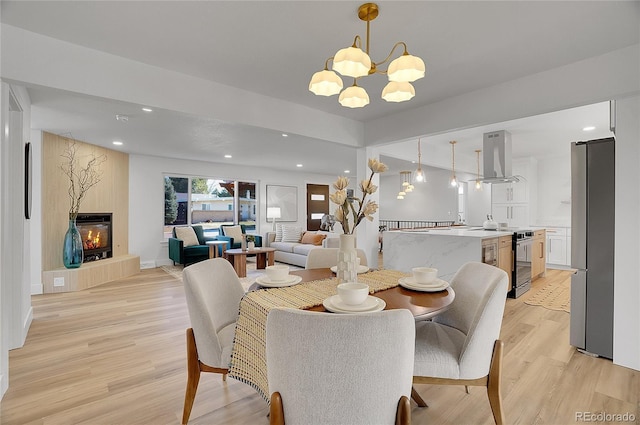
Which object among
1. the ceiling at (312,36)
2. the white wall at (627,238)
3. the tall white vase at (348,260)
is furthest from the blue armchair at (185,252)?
the white wall at (627,238)

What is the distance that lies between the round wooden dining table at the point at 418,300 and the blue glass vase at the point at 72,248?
5.01 metres

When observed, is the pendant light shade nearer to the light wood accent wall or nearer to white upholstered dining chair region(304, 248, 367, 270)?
white upholstered dining chair region(304, 248, 367, 270)

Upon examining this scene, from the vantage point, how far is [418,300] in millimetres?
1572

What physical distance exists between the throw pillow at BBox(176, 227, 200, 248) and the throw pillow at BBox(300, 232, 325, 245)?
243cm

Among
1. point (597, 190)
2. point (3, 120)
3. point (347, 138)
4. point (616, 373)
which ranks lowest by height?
point (616, 373)

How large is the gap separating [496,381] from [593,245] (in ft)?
6.52

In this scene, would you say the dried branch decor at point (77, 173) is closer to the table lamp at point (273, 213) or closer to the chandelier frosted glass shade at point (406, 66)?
the table lamp at point (273, 213)

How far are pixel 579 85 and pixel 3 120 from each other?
441 centimetres

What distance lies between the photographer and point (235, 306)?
199cm

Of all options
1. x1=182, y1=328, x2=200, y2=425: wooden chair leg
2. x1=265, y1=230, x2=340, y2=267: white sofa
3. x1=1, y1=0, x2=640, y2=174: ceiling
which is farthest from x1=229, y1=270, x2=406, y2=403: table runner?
x1=265, y1=230, x2=340, y2=267: white sofa

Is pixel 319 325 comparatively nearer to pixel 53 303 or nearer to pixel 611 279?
pixel 611 279

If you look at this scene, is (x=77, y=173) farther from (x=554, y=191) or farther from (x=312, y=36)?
(x=554, y=191)

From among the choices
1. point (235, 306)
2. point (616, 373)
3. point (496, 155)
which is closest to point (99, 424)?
point (235, 306)

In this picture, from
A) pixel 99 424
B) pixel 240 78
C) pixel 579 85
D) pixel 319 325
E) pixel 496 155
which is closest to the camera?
pixel 319 325
